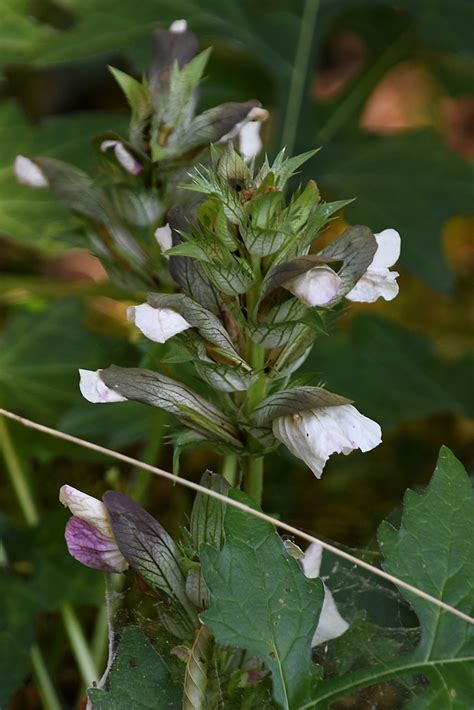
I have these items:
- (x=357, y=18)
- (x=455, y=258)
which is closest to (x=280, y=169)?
(x=357, y=18)

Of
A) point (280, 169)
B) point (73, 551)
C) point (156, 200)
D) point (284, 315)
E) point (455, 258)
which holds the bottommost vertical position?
point (455, 258)

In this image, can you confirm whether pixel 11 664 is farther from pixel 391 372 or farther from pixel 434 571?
pixel 391 372

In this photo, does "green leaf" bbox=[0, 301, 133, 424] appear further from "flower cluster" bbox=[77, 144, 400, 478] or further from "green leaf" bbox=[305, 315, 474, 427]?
"flower cluster" bbox=[77, 144, 400, 478]

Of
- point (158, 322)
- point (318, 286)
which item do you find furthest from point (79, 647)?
point (318, 286)

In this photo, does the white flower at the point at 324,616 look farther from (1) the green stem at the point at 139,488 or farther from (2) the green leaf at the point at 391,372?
(2) the green leaf at the point at 391,372

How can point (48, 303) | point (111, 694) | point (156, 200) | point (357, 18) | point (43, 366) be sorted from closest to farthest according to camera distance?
point (111, 694), point (156, 200), point (43, 366), point (48, 303), point (357, 18)

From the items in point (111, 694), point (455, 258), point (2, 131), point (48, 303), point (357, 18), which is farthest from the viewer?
point (455, 258)

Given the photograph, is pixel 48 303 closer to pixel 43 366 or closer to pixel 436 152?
pixel 43 366

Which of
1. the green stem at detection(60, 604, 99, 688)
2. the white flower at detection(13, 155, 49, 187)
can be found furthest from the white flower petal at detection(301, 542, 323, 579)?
the white flower at detection(13, 155, 49, 187)

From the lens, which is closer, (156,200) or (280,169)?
(280,169)
